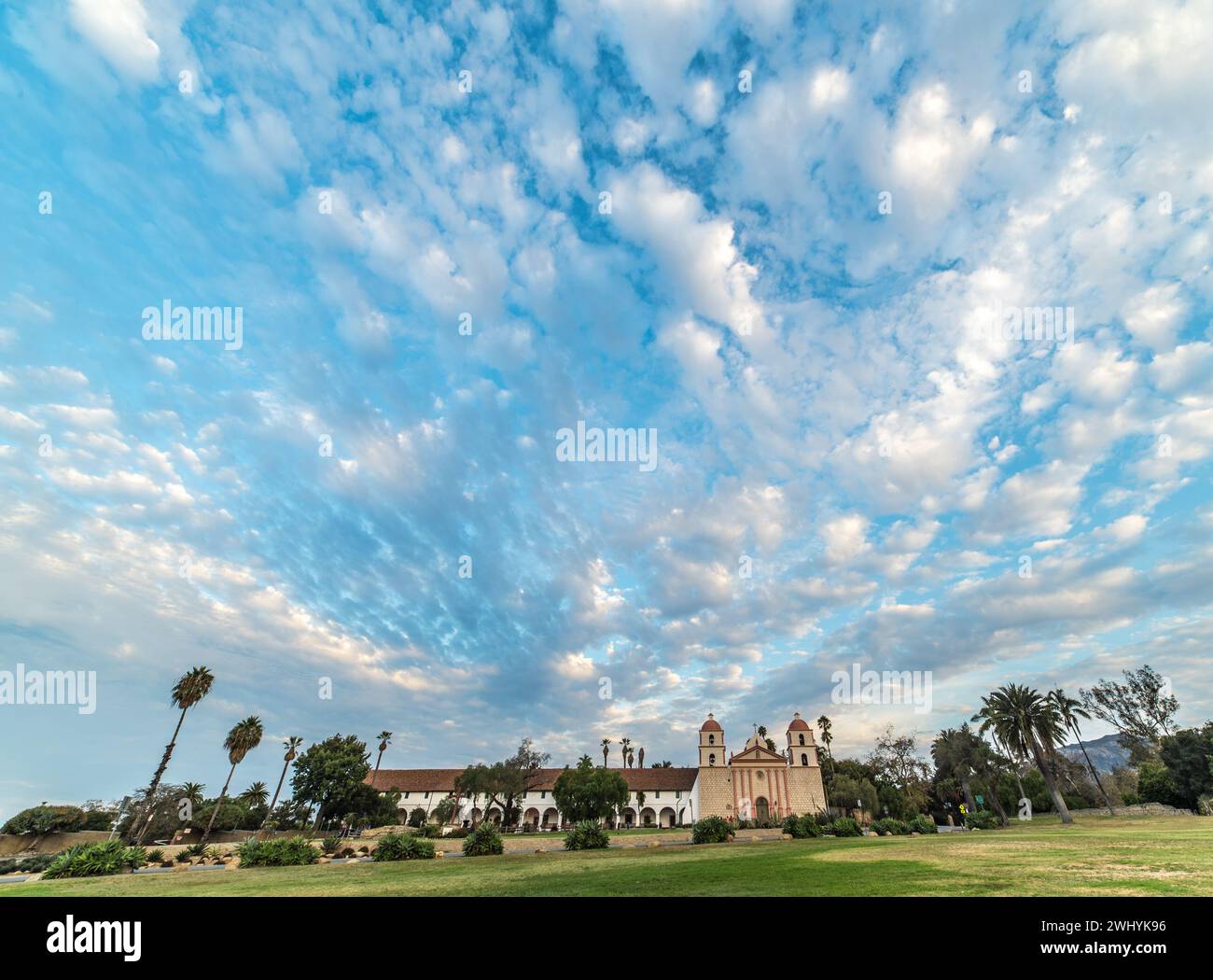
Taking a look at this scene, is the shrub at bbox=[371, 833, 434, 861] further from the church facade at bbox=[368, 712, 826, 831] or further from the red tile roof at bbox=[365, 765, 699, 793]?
the red tile roof at bbox=[365, 765, 699, 793]

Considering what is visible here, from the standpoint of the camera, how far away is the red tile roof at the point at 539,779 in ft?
247

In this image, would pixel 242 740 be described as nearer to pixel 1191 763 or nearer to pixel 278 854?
pixel 278 854

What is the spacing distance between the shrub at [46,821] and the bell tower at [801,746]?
68.4 meters

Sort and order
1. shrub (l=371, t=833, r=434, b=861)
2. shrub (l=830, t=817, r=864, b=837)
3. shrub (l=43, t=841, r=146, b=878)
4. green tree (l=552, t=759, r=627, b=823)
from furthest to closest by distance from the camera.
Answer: green tree (l=552, t=759, r=627, b=823) → shrub (l=830, t=817, r=864, b=837) → shrub (l=371, t=833, r=434, b=861) → shrub (l=43, t=841, r=146, b=878)

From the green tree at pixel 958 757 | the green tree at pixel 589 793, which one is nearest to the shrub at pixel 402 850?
the green tree at pixel 589 793

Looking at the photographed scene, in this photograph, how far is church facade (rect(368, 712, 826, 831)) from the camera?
60500mm

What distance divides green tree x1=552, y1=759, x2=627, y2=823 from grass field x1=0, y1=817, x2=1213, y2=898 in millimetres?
30637

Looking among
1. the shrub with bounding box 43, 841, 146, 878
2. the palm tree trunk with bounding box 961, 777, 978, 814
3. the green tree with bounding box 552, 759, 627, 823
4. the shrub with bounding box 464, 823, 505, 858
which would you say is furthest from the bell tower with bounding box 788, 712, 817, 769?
the shrub with bounding box 43, 841, 146, 878

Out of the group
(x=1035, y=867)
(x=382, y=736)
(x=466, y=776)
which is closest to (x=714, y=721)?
(x=466, y=776)

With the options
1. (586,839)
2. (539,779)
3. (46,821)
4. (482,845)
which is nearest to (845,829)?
(586,839)

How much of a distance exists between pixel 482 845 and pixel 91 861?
54.9 feet

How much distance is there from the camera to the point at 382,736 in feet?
251
